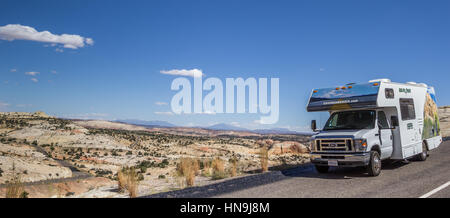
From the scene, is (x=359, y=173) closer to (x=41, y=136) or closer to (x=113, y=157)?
(x=113, y=157)

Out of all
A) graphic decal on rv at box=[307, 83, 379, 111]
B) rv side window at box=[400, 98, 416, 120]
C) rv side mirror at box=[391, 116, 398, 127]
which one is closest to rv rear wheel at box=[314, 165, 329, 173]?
graphic decal on rv at box=[307, 83, 379, 111]

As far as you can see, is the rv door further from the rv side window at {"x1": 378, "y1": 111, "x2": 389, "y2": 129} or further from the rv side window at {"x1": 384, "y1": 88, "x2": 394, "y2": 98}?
the rv side window at {"x1": 384, "y1": 88, "x2": 394, "y2": 98}

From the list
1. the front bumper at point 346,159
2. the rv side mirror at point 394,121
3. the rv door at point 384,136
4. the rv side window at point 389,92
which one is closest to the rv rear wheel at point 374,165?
the front bumper at point 346,159

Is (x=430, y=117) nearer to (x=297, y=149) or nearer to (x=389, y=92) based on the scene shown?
(x=389, y=92)

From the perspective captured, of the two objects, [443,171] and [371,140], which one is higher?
[371,140]

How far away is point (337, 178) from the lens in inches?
424

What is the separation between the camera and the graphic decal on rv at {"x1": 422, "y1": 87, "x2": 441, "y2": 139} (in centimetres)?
1441

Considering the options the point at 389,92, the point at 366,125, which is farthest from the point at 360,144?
the point at 389,92

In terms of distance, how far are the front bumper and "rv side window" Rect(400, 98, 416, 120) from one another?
10.8 feet

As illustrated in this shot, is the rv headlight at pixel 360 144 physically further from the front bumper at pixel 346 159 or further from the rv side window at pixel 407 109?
the rv side window at pixel 407 109

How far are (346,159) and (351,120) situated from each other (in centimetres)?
191
